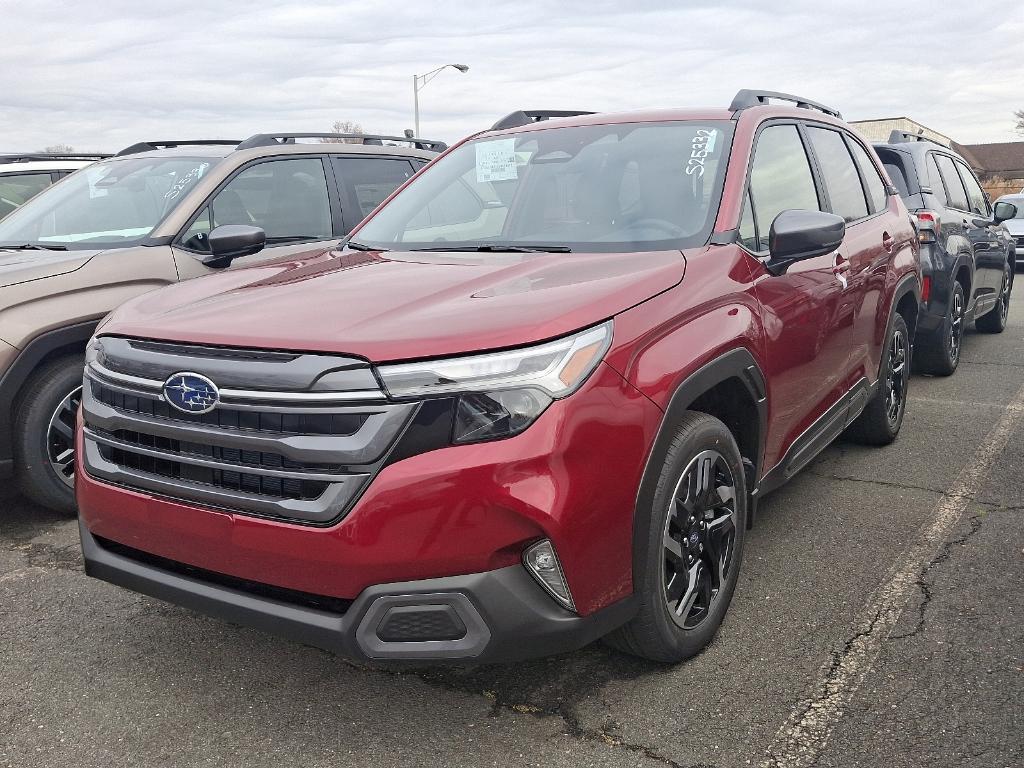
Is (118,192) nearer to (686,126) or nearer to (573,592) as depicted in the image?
(686,126)

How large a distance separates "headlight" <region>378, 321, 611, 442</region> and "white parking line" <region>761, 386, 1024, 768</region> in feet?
3.65

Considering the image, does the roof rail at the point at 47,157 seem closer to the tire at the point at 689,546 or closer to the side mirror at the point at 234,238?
the side mirror at the point at 234,238

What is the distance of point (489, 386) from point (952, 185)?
735cm

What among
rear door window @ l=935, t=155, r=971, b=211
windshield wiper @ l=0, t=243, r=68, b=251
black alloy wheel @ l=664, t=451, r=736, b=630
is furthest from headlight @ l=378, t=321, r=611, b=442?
rear door window @ l=935, t=155, r=971, b=211

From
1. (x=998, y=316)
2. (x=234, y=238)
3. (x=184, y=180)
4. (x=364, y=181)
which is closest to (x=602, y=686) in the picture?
(x=234, y=238)

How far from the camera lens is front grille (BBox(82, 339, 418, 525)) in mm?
2279

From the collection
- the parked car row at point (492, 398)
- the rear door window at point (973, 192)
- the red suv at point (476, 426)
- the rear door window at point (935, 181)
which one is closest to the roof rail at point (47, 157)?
the parked car row at point (492, 398)

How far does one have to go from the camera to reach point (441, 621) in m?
2.32

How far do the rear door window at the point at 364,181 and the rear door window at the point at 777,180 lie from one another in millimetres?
2639

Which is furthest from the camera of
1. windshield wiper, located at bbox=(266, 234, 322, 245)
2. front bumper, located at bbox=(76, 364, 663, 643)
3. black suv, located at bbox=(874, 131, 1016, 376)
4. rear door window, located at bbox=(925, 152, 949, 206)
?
rear door window, located at bbox=(925, 152, 949, 206)

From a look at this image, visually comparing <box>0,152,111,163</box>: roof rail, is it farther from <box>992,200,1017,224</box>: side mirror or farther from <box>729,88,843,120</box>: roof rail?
<box>992,200,1017,224</box>: side mirror

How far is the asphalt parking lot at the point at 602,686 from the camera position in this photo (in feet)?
→ 8.39

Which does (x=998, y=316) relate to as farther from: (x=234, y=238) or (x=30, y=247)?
(x=30, y=247)

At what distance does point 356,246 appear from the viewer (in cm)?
383
